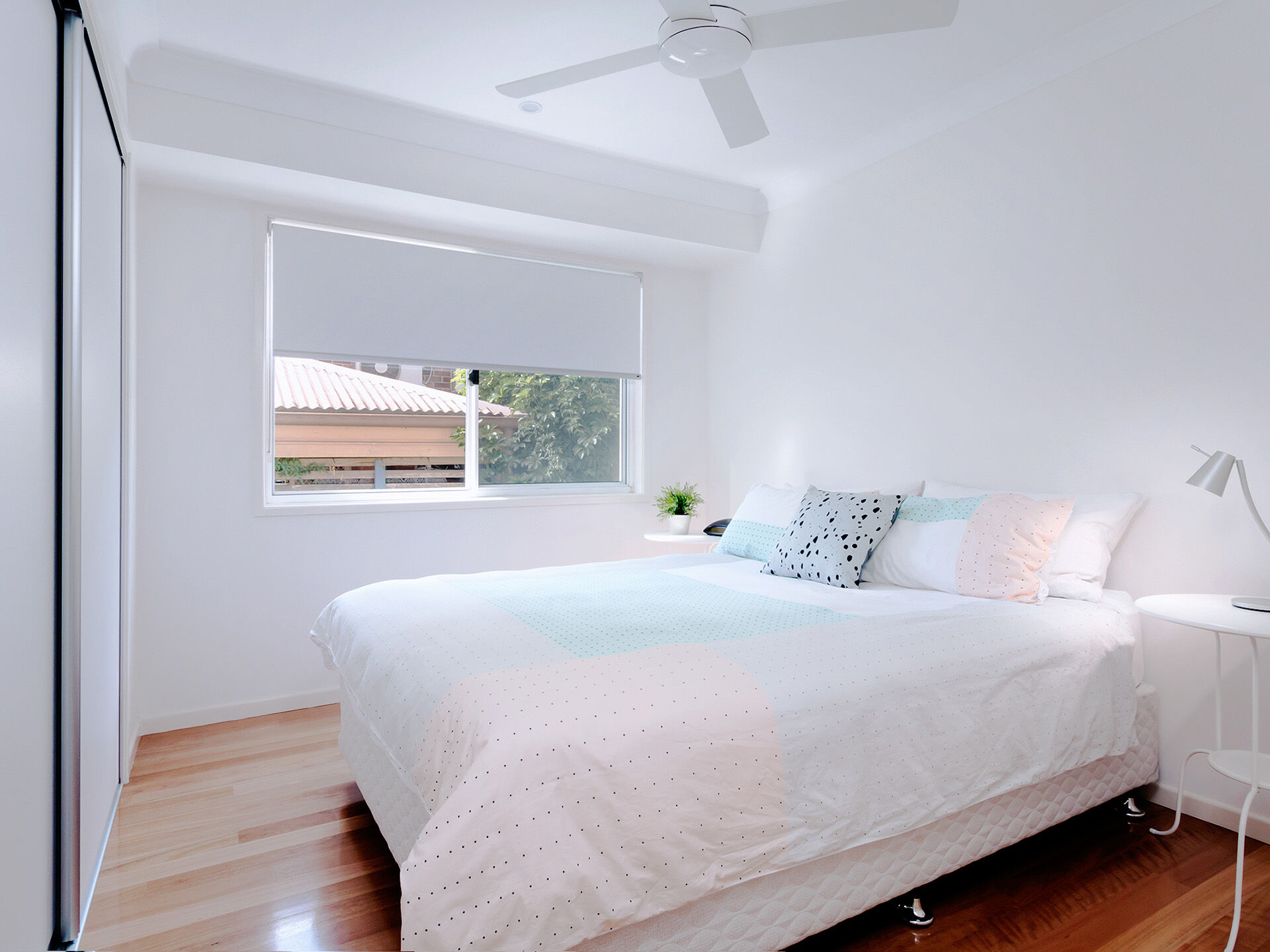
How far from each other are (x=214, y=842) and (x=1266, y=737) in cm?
302

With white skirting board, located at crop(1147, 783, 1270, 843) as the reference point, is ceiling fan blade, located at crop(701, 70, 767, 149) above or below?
above

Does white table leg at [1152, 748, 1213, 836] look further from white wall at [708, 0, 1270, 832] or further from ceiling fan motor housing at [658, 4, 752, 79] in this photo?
ceiling fan motor housing at [658, 4, 752, 79]

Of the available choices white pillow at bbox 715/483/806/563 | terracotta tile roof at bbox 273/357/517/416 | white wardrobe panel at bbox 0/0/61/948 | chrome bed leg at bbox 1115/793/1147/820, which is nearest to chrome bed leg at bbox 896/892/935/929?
chrome bed leg at bbox 1115/793/1147/820

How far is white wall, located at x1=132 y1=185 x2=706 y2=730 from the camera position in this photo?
299 centimetres

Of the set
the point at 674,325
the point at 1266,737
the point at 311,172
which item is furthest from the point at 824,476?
the point at 311,172

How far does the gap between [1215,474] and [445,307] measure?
3096 mm

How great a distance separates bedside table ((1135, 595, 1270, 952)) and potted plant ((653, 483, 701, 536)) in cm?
240

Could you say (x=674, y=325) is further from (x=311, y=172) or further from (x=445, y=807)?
(x=445, y=807)

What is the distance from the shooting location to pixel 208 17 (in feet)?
7.88

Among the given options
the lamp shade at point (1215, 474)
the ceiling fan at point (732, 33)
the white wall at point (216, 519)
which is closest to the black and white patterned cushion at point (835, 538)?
the lamp shade at point (1215, 474)

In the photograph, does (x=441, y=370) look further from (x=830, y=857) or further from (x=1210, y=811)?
(x=1210, y=811)

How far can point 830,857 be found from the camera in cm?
155

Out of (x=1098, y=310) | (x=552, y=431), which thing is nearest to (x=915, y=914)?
(x=1098, y=310)

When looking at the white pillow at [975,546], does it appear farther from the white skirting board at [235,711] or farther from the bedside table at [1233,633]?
the white skirting board at [235,711]
